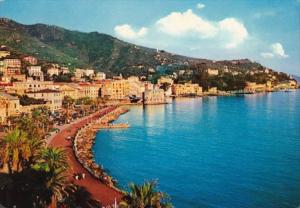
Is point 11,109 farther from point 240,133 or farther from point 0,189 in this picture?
point 0,189

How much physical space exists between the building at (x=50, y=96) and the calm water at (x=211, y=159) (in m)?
4.49

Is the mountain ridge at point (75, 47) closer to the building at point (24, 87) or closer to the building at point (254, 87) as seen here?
the building at point (24, 87)

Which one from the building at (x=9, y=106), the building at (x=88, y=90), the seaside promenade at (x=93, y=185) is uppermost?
the building at (x=88, y=90)

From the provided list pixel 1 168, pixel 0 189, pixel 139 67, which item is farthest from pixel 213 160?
pixel 139 67

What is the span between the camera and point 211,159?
40.9 ft

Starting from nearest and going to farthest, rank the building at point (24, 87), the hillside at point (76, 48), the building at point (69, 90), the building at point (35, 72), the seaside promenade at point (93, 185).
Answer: the seaside promenade at point (93, 185) < the building at point (24, 87) < the building at point (69, 90) < the building at point (35, 72) < the hillside at point (76, 48)

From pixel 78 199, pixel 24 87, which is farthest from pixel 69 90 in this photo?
pixel 78 199

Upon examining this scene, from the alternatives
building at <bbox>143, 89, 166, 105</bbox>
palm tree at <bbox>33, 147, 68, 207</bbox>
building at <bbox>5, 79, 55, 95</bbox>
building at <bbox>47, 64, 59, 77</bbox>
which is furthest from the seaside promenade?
building at <bbox>47, 64, 59, 77</bbox>

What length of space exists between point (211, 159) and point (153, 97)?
22.6 meters

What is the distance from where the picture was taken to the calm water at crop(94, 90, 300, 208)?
8.80 metres

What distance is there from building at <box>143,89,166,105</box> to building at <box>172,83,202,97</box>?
9.11m

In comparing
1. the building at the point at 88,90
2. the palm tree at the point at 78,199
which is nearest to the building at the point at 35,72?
the building at the point at 88,90

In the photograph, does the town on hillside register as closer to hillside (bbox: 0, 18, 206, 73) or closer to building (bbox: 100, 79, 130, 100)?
building (bbox: 100, 79, 130, 100)

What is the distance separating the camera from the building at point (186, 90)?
44.9m
